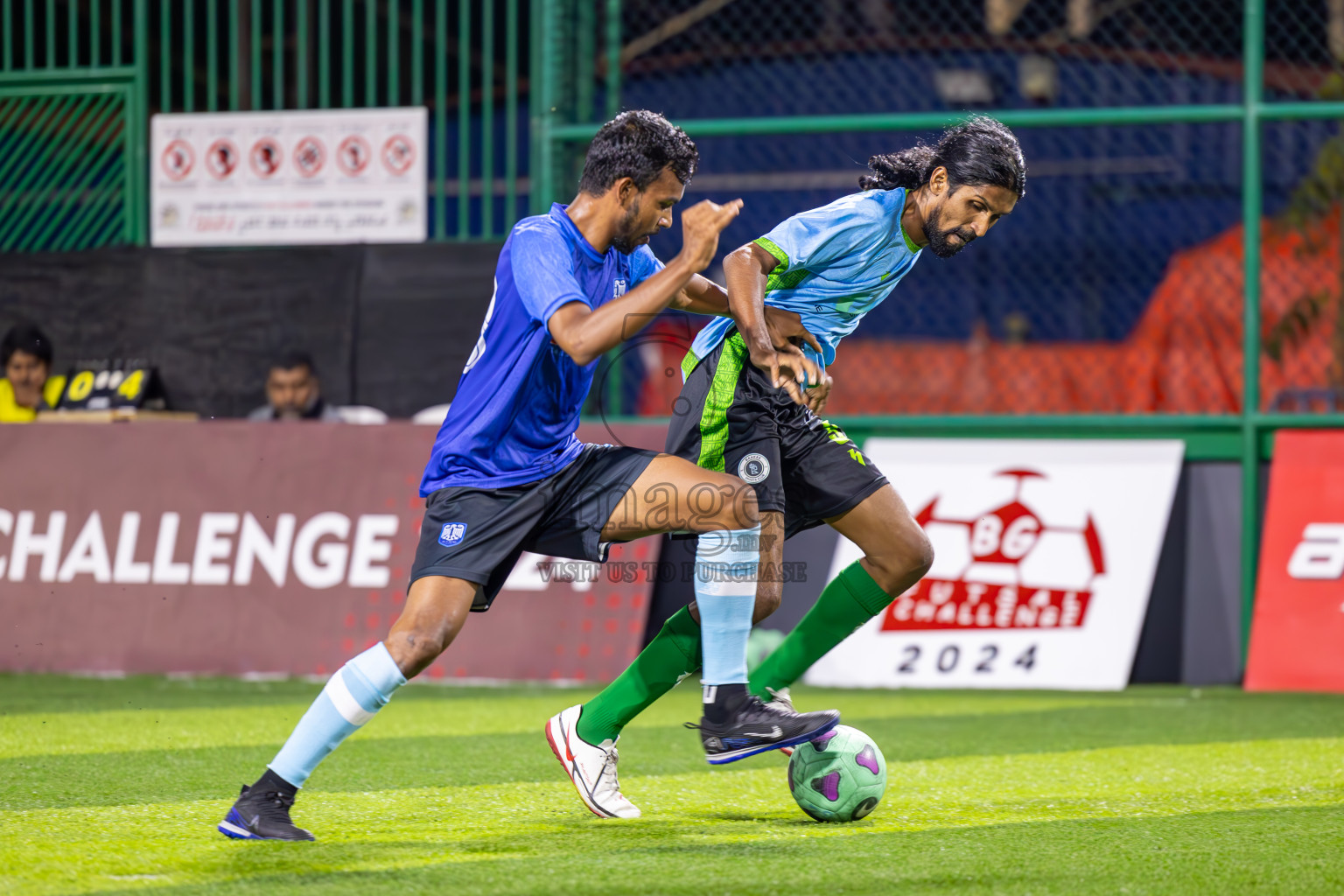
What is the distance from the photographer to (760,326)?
416cm

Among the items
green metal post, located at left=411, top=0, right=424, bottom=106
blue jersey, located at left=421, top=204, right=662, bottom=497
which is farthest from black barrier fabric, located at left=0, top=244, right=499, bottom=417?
blue jersey, located at left=421, top=204, right=662, bottom=497

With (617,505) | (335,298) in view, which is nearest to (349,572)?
(335,298)

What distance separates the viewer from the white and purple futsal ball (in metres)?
4.05

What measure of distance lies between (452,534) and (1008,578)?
4724 mm

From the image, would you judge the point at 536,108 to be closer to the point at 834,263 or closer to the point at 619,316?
the point at 834,263

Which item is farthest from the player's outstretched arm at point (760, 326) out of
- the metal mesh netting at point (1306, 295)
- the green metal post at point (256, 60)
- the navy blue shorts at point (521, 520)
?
the green metal post at point (256, 60)

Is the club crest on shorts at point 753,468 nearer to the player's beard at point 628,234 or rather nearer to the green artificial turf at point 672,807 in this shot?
the player's beard at point 628,234

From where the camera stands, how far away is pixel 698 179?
12.1m

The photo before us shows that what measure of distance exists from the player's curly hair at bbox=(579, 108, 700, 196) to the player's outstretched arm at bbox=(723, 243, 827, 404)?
32 cm

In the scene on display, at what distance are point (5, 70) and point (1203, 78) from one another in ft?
26.7

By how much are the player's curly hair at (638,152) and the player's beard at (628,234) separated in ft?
0.21

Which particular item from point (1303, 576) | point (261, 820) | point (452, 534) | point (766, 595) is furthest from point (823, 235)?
point (1303, 576)

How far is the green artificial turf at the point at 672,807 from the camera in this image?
3258mm

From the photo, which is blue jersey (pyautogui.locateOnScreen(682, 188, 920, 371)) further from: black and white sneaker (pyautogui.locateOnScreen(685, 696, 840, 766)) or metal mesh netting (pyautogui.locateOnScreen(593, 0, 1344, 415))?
metal mesh netting (pyautogui.locateOnScreen(593, 0, 1344, 415))
